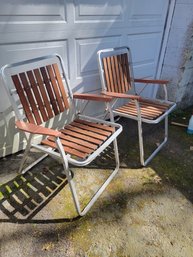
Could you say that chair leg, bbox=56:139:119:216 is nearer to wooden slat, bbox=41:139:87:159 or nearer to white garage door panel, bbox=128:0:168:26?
wooden slat, bbox=41:139:87:159

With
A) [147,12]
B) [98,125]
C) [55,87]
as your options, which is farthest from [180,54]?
[55,87]

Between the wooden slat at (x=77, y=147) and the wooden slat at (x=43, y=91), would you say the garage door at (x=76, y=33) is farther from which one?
the wooden slat at (x=77, y=147)

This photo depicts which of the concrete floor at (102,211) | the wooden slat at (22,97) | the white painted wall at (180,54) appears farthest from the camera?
the white painted wall at (180,54)

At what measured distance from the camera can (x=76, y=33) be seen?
2004mm

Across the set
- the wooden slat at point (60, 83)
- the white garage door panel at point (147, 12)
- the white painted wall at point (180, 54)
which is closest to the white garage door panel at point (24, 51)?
the wooden slat at point (60, 83)

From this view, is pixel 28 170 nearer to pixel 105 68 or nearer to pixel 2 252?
pixel 2 252

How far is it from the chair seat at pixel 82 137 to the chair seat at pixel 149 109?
0.41 meters

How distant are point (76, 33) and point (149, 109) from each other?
1.05 m

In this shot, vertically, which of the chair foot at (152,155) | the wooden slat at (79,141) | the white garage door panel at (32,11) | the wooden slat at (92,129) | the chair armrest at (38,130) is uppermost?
the white garage door panel at (32,11)

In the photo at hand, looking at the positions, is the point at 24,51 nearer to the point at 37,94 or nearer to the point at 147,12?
the point at 37,94

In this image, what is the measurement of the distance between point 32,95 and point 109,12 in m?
1.29

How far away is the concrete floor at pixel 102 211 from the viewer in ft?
4.49

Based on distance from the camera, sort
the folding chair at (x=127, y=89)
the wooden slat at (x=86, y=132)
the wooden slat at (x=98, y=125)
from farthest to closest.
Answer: the folding chair at (x=127, y=89) < the wooden slat at (x=98, y=125) < the wooden slat at (x=86, y=132)

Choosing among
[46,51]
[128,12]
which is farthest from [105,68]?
[128,12]
